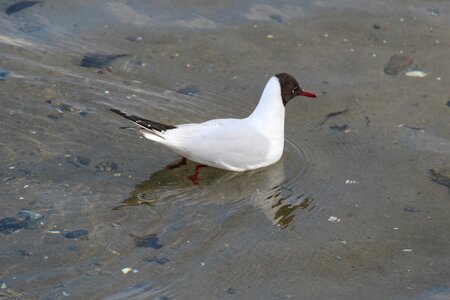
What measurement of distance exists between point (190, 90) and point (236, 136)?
1020 mm

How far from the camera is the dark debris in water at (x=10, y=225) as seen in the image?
5.50 meters

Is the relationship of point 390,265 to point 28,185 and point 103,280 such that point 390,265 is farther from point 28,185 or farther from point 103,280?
point 28,185

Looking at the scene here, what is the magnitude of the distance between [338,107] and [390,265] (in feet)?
6.92

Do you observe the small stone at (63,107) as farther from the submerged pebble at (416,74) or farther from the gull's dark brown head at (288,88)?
the submerged pebble at (416,74)

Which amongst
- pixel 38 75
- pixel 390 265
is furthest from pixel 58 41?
pixel 390 265

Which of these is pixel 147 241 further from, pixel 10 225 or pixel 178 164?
pixel 178 164

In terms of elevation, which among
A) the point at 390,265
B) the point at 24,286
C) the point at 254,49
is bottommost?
the point at 24,286

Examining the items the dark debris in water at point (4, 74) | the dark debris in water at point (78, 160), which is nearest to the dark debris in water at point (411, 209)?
the dark debris in water at point (78, 160)

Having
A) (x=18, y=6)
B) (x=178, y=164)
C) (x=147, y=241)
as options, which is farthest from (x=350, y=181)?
(x=18, y=6)

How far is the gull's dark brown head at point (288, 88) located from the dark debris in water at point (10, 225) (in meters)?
2.22

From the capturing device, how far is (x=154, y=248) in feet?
17.7

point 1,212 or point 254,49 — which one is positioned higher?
point 254,49

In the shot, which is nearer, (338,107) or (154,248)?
(154,248)

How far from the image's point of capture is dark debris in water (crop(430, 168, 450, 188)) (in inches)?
247
